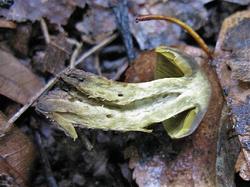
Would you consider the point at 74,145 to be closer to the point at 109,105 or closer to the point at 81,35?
the point at 109,105

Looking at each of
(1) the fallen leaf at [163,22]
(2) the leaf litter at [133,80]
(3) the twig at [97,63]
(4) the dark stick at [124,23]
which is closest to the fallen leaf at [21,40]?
(2) the leaf litter at [133,80]

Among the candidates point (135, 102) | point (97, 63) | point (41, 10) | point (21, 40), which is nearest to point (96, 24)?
point (97, 63)

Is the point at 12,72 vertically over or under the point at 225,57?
over

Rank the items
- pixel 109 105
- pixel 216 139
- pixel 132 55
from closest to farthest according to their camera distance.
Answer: pixel 109 105 < pixel 216 139 < pixel 132 55

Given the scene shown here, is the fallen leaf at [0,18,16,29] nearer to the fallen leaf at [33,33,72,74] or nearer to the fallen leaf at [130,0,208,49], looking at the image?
the fallen leaf at [33,33,72,74]

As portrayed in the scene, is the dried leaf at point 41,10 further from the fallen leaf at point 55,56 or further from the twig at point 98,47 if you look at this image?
the twig at point 98,47

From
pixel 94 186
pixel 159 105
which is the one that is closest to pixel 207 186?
pixel 159 105
